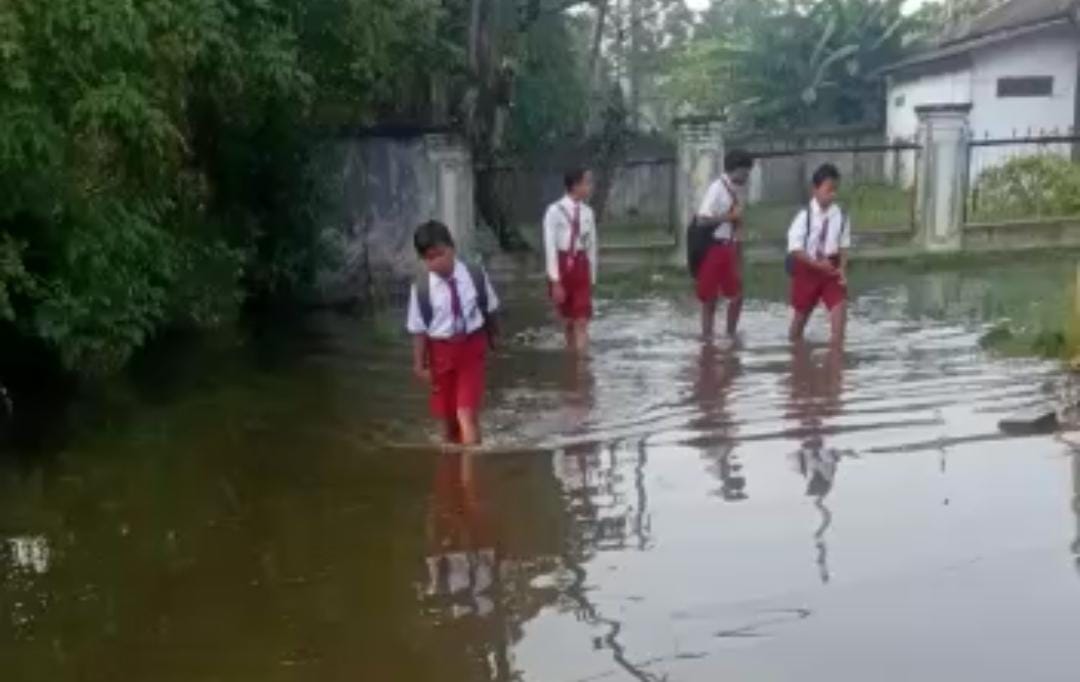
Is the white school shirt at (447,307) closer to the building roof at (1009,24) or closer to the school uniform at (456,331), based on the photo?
the school uniform at (456,331)

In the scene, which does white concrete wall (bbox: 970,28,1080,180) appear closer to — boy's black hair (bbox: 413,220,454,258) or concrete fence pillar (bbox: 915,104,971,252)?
concrete fence pillar (bbox: 915,104,971,252)

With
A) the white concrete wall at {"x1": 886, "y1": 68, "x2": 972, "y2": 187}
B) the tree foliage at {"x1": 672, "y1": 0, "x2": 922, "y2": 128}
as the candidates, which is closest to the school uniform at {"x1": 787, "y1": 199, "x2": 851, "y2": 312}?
the white concrete wall at {"x1": 886, "y1": 68, "x2": 972, "y2": 187}

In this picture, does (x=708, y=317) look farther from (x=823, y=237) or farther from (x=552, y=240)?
(x=552, y=240)

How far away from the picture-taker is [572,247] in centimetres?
1180

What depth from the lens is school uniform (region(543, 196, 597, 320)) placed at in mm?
11695

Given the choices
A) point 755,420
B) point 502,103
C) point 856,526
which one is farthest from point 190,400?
point 502,103

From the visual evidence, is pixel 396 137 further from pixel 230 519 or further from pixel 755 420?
pixel 230 519

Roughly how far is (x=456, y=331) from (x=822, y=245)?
4.24m

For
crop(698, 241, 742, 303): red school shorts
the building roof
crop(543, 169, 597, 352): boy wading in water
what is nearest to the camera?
crop(543, 169, 597, 352): boy wading in water

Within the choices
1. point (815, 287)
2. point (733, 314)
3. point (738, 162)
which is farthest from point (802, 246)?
point (733, 314)

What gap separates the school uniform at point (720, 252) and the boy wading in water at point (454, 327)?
4.00m

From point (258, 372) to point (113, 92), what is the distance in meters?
3.71

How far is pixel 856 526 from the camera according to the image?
6.56m

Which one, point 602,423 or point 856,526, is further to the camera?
point 602,423
